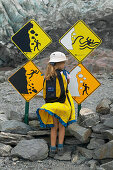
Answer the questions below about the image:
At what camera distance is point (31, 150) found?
12.2 ft

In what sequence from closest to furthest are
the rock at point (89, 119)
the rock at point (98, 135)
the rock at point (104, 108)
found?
the rock at point (98, 135) → the rock at point (89, 119) → the rock at point (104, 108)

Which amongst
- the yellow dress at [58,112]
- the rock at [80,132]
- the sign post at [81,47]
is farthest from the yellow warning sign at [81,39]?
the rock at [80,132]

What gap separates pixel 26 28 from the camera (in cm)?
469

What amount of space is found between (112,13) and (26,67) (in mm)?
11600

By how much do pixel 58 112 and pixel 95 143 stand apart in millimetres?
811

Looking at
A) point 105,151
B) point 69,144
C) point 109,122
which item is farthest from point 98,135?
point 69,144

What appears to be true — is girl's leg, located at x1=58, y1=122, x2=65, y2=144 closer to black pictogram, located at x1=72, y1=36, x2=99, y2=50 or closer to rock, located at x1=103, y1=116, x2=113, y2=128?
rock, located at x1=103, y1=116, x2=113, y2=128

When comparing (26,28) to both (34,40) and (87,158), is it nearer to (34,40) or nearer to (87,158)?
(34,40)

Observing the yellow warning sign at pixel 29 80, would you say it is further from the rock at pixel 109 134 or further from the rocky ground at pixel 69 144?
the rock at pixel 109 134

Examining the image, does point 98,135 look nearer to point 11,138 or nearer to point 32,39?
point 11,138

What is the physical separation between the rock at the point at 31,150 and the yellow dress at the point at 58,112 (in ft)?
1.23

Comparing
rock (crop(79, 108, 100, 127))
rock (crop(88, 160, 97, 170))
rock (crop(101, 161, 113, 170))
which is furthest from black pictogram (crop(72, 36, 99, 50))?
rock (crop(101, 161, 113, 170))

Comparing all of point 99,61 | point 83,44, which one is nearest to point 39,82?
point 83,44

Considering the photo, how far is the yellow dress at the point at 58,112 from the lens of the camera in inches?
148
